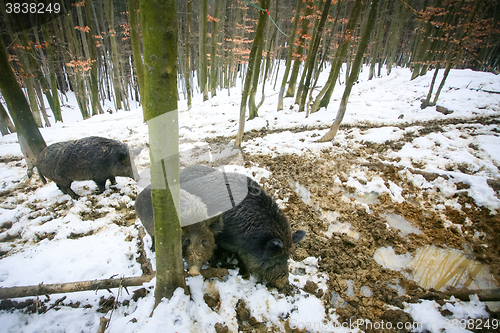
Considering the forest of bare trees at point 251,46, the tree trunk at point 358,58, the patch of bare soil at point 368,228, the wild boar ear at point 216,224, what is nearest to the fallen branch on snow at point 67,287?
the wild boar ear at point 216,224

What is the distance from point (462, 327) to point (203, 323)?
285cm

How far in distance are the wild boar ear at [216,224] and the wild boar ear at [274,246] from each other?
77cm

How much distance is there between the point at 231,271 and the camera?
2922 mm

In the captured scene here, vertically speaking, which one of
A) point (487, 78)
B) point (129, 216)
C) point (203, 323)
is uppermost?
point (487, 78)

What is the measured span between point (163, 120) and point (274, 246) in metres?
1.93

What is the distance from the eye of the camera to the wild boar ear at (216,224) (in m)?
2.86

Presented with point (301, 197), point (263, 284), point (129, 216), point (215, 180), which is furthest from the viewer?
point (301, 197)

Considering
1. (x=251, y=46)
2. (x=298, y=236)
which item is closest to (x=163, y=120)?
(x=298, y=236)

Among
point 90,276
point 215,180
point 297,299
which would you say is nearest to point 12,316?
point 90,276

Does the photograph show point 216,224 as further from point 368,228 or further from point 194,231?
point 368,228

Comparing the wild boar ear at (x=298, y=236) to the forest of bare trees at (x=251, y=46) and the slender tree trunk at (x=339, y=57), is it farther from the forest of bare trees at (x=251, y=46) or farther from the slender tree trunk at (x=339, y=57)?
the slender tree trunk at (x=339, y=57)

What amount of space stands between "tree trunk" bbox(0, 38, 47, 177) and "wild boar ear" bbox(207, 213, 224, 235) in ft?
16.4

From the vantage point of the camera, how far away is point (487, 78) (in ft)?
41.7

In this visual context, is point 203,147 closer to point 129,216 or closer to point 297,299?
point 129,216
